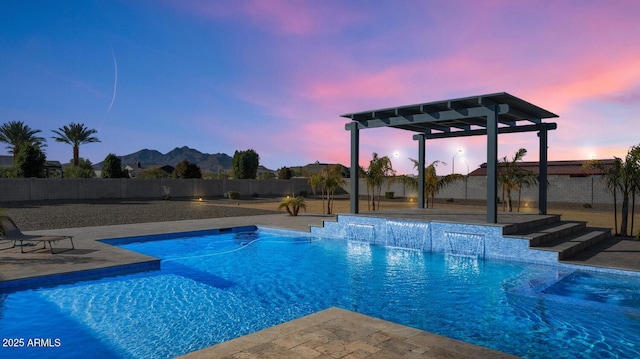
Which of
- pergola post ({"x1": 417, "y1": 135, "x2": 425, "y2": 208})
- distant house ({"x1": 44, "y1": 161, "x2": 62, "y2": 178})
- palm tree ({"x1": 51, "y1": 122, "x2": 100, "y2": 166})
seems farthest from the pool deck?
palm tree ({"x1": 51, "y1": 122, "x2": 100, "y2": 166})

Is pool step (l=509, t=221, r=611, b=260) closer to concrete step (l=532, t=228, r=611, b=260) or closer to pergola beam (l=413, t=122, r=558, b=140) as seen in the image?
concrete step (l=532, t=228, r=611, b=260)

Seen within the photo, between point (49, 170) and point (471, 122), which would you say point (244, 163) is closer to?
point (49, 170)

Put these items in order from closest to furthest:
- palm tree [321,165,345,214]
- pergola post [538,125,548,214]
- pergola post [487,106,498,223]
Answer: pergola post [487,106,498,223] → pergola post [538,125,548,214] → palm tree [321,165,345,214]

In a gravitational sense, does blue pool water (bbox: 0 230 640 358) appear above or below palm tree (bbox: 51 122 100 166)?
below

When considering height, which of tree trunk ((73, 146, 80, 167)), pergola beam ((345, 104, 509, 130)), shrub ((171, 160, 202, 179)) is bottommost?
shrub ((171, 160, 202, 179))

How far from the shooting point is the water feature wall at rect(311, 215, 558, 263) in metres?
9.80

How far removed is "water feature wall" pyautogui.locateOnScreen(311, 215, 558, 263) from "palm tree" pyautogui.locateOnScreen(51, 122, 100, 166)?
131 ft

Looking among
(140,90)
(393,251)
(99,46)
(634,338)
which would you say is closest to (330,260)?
(393,251)

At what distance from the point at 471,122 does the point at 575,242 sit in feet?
18.2

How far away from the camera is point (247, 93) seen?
65.7ft

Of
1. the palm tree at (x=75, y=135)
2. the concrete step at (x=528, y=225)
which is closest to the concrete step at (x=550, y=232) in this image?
the concrete step at (x=528, y=225)

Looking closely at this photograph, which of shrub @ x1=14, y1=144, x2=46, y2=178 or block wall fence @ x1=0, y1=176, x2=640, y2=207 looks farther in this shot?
shrub @ x1=14, y1=144, x2=46, y2=178

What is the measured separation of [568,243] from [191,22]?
1568 cm

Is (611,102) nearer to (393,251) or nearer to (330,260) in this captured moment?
(393,251)
